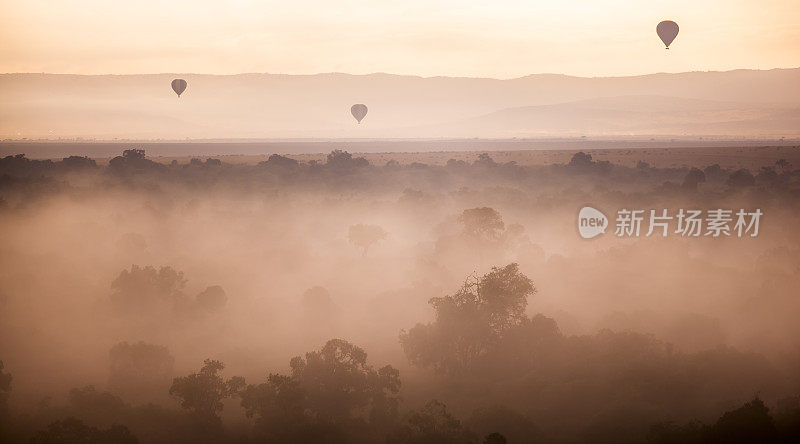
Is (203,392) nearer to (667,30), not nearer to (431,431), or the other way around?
(431,431)

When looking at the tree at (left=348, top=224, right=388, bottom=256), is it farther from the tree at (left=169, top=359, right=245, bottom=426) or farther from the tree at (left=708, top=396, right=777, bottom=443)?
the tree at (left=708, top=396, right=777, bottom=443)

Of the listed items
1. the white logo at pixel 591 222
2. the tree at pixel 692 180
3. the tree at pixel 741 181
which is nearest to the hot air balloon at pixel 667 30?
Result: the tree at pixel 692 180

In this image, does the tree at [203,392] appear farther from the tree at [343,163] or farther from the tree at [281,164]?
the tree at [281,164]

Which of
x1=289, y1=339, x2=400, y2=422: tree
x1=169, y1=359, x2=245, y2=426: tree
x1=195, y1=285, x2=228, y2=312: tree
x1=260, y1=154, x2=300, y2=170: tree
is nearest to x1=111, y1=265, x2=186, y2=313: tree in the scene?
x1=195, y1=285, x2=228, y2=312: tree

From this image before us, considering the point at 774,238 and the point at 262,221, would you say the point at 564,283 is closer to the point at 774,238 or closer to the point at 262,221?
the point at 774,238

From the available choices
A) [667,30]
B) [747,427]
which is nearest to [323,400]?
[747,427]

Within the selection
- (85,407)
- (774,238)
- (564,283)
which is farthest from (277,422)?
(774,238)

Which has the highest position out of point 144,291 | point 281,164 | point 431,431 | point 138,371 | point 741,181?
point 281,164
